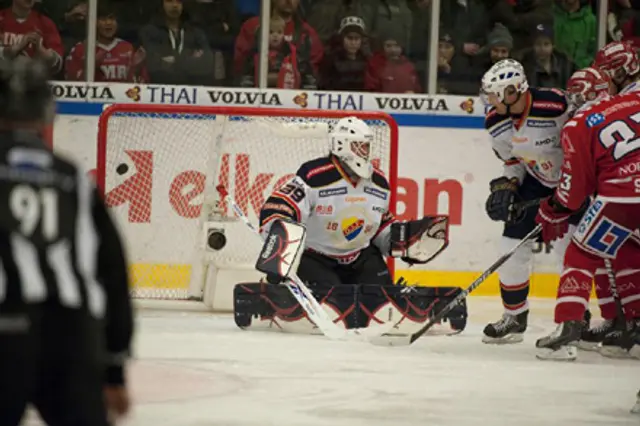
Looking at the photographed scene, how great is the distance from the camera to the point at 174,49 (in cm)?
787

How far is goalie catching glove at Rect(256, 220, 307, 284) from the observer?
5832mm

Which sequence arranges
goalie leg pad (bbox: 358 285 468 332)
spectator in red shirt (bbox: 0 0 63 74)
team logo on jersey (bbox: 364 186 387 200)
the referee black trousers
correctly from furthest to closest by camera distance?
spectator in red shirt (bbox: 0 0 63 74), team logo on jersey (bbox: 364 186 387 200), goalie leg pad (bbox: 358 285 468 332), the referee black trousers

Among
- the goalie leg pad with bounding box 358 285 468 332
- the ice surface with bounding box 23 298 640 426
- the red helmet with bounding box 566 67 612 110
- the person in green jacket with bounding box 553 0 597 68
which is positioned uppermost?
the person in green jacket with bounding box 553 0 597 68

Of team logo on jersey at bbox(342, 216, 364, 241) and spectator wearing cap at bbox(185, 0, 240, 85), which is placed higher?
spectator wearing cap at bbox(185, 0, 240, 85)

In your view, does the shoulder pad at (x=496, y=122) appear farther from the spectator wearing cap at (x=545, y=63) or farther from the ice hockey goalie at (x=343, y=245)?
the spectator wearing cap at (x=545, y=63)

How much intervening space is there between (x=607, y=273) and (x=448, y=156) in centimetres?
218

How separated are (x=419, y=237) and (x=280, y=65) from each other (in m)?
1.84

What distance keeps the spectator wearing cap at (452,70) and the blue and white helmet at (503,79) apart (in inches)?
85.3

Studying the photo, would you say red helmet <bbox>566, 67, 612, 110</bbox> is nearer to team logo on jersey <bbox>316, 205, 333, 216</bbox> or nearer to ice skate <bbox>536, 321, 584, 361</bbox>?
ice skate <bbox>536, 321, 584, 361</bbox>

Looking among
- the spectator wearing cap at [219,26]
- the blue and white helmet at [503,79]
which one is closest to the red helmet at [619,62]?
the blue and white helmet at [503,79]

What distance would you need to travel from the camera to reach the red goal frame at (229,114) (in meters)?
6.98

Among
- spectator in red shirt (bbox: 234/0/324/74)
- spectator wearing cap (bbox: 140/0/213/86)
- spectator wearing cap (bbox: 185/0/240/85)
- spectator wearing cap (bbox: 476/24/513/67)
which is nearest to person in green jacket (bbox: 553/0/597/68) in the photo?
spectator wearing cap (bbox: 476/24/513/67)

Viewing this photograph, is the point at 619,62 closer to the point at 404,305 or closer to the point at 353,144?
the point at 353,144

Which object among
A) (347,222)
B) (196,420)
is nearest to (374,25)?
(347,222)
